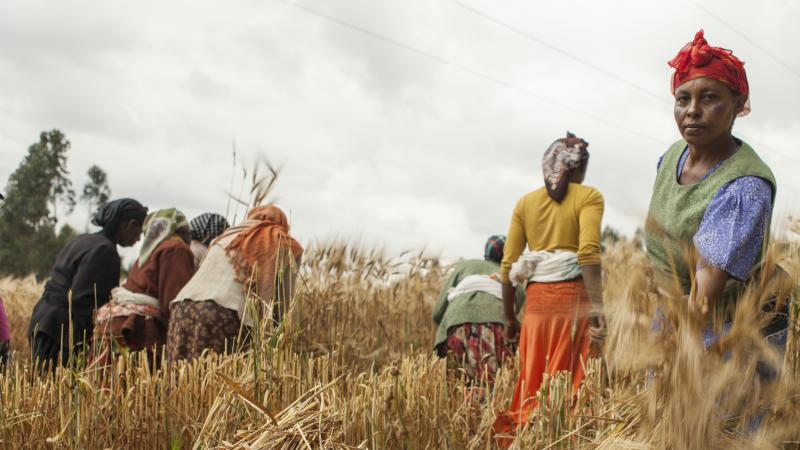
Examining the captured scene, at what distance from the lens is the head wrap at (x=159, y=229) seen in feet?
14.9

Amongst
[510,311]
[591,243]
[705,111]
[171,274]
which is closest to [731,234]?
[705,111]

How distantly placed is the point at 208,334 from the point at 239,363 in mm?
788

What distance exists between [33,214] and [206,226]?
101ft

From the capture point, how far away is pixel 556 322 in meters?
3.94

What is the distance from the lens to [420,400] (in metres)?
3.07

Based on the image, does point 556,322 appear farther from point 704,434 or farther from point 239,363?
point 704,434

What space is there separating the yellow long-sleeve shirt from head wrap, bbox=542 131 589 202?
1.6 inches

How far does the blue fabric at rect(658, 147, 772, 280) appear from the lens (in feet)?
6.11

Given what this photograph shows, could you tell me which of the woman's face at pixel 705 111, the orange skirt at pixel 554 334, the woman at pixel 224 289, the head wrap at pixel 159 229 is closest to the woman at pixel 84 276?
the head wrap at pixel 159 229

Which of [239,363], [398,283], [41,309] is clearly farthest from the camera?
[398,283]

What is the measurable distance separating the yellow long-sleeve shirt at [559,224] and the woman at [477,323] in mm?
776

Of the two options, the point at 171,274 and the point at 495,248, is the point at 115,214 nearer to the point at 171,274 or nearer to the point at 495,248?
the point at 171,274

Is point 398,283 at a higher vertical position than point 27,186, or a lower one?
lower

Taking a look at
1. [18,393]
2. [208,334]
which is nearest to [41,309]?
[208,334]
